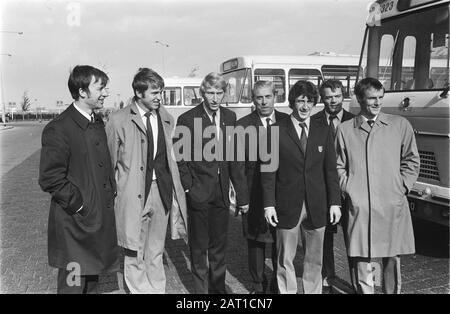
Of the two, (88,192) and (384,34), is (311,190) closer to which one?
(88,192)

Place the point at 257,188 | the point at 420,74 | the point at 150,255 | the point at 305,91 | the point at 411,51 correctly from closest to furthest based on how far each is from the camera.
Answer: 1. the point at 305,91
2. the point at 150,255
3. the point at 257,188
4. the point at 420,74
5. the point at 411,51

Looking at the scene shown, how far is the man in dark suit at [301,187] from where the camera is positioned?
344 centimetres

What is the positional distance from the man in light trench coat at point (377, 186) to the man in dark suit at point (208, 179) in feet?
3.34

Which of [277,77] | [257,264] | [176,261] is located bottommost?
[176,261]

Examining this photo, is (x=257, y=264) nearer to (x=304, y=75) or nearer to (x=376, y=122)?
(x=376, y=122)

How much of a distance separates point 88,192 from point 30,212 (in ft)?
16.8

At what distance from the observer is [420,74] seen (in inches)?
214

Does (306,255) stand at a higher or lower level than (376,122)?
lower

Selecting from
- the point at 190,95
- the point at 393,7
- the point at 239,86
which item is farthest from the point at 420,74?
the point at 190,95

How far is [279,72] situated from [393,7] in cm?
482

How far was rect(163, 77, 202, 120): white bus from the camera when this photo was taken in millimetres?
14836

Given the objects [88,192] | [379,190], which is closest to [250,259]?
[379,190]
